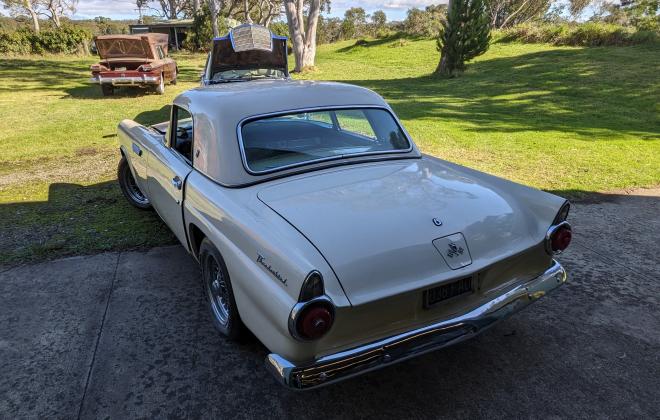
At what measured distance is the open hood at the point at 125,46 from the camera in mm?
14367

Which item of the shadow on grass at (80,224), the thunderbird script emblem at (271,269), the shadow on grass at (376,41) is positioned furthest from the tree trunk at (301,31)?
the thunderbird script emblem at (271,269)

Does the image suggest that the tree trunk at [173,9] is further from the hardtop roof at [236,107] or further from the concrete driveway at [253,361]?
the concrete driveway at [253,361]

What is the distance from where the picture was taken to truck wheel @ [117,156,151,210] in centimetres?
516

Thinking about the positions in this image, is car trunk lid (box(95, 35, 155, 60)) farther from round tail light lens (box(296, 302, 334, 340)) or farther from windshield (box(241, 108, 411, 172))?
round tail light lens (box(296, 302, 334, 340))

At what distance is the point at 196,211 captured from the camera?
3.01 m

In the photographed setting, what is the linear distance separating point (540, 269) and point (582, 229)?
93.0 inches

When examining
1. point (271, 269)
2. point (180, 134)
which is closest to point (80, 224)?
point (180, 134)

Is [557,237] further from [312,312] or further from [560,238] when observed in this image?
[312,312]

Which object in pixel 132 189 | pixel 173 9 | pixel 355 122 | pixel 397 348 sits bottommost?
pixel 132 189

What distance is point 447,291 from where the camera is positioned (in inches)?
91.7

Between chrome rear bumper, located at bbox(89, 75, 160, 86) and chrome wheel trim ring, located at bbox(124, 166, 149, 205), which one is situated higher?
chrome rear bumper, located at bbox(89, 75, 160, 86)

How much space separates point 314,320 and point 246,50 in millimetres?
9344

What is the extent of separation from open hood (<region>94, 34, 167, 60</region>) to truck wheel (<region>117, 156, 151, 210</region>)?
11.1 metres

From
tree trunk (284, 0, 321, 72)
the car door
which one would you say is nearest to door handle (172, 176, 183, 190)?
the car door
